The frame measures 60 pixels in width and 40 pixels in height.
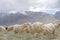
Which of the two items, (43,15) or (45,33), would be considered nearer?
(45,33)

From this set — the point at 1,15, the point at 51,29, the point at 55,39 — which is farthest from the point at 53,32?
the point at 1,15

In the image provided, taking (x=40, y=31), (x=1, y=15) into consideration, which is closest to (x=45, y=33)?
(x=40, y=31)

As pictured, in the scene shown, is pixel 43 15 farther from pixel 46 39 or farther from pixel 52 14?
pixel 46 39

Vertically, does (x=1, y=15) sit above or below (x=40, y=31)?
above

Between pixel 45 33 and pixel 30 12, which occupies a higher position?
pixel 30 12

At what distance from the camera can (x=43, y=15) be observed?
35.5 ft

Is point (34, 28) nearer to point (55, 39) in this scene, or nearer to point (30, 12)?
point (55, 39)

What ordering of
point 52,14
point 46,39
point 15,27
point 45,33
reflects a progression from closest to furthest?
point 46,39, point 45,33, point 15,27, point 52,14

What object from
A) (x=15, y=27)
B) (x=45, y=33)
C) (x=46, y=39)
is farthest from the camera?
(x=15, y=27)

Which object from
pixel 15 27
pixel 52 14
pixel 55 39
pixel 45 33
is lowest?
pixel 55 39

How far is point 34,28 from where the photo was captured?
8.40 metres

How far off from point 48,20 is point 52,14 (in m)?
0.55

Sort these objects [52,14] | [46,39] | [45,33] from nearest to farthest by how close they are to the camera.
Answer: [46,39]
[45,33]
[52,14]

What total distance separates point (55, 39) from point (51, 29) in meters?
1.91
